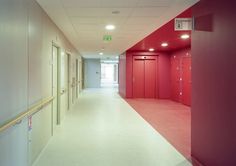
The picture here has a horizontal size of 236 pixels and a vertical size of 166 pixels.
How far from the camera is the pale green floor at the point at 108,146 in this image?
3811mm

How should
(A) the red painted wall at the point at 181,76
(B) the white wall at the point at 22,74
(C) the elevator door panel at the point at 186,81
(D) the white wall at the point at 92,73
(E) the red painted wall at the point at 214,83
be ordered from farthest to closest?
(D) the white wall at the point at 92,73 → (A) the red painted wall at the point at 181,76 → (C) the elevator door panel at the point at 186,81 → (E) the red painted wall at the point at 214,83 → (B) the white wall at the point at 22,74

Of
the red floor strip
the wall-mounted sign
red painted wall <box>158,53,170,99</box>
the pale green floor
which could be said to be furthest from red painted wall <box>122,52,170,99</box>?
the wall-mounted sign

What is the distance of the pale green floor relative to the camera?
12.5 ft

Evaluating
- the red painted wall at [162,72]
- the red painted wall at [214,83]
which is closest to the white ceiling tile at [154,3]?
the red painted wall at [214,83]

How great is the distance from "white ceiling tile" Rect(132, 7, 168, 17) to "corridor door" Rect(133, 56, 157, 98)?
8.48 metres

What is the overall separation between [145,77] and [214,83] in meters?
10.2

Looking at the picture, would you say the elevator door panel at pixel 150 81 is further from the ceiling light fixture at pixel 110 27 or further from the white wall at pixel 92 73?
the white wall at pixel 92 73

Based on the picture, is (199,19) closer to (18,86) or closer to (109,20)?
(109,20)

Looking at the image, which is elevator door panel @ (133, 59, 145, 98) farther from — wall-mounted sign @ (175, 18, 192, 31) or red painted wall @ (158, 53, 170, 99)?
wall-mounted sign @ (175, 18, 192, 31)

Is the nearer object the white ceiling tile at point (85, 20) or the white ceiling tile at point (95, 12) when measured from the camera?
the white ceiling tile at point (95, 12)

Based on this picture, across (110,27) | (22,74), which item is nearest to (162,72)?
(110,27)

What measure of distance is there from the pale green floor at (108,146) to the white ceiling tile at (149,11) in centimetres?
257

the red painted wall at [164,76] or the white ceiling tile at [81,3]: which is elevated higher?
the white ceiling tile at [81,3]

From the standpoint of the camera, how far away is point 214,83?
3.20m
